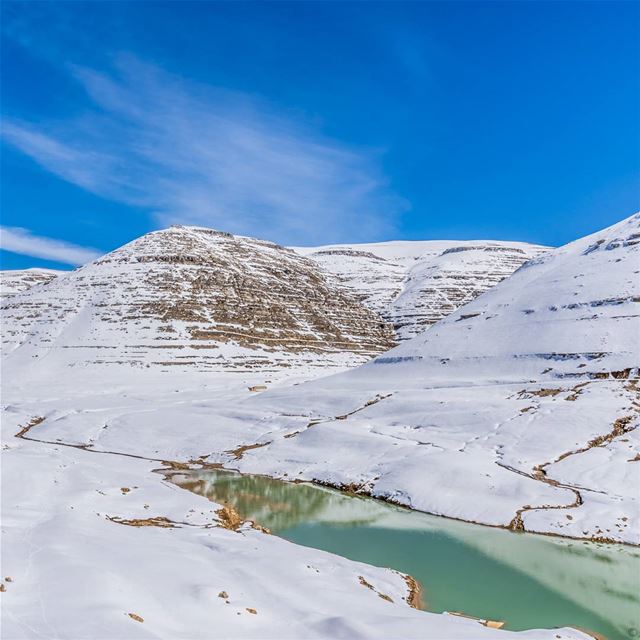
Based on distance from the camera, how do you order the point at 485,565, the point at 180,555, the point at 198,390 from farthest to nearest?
1. the point at 198,390
2. the point at 485,565
3. the point at 180,555

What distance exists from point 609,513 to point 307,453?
17309 mm

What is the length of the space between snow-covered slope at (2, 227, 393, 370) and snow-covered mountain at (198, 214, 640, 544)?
3560 centimetres

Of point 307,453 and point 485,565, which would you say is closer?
point 485,565

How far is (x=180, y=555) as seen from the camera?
1441 cm

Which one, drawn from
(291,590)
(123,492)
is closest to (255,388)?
(123,492)

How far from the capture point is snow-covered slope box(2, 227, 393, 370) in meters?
85.2

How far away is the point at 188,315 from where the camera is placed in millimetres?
96125

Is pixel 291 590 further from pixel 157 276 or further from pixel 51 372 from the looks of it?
pixel 157 276

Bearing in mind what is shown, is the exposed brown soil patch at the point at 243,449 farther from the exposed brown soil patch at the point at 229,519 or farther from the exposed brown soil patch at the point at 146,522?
the exposed brown soil patch at the point at 146,522

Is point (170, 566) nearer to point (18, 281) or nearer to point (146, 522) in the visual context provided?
point (146, 522)

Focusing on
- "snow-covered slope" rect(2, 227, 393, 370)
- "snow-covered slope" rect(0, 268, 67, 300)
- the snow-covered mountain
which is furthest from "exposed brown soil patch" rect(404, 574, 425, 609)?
"snow-covered slope" rect(0, 268, 67, 300)

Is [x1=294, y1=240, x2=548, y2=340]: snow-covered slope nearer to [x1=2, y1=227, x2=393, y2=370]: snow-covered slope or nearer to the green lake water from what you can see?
[x1=2, y1=227, x2=393, y2=370]: snow-covered slope

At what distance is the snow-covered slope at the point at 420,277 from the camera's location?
131250 millimetres

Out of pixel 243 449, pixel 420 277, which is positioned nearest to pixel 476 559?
pixel 243 449
